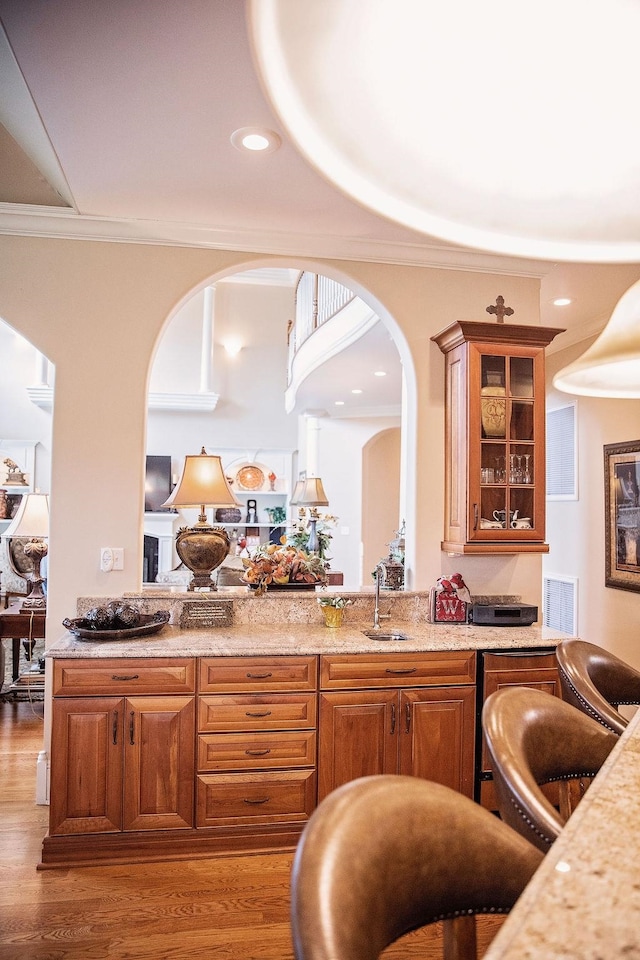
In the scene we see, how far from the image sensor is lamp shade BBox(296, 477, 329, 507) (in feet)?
25.9

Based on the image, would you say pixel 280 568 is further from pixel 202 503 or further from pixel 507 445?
pixel 507 445

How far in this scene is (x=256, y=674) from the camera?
9.48 feet

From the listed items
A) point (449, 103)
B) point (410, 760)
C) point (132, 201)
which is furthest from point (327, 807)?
point (132, 201)

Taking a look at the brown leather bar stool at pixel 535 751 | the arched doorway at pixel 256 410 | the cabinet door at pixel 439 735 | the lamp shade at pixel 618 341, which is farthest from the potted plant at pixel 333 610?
the arched doorway at pixel 256 410

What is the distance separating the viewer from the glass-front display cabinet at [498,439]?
11.3 feet

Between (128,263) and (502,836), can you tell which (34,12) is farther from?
(502,836)

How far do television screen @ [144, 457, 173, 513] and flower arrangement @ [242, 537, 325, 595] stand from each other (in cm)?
605

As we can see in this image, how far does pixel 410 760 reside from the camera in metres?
2.97

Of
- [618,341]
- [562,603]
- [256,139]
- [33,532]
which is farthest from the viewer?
[562,603]

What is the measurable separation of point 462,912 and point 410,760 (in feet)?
6.65

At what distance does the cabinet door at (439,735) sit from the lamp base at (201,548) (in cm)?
121

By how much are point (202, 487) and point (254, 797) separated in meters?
1.49

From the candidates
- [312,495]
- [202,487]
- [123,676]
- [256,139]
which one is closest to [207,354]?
[312,495]

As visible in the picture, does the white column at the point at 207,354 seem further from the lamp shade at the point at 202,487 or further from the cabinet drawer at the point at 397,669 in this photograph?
the cabinet drawer at the point at 397,669
